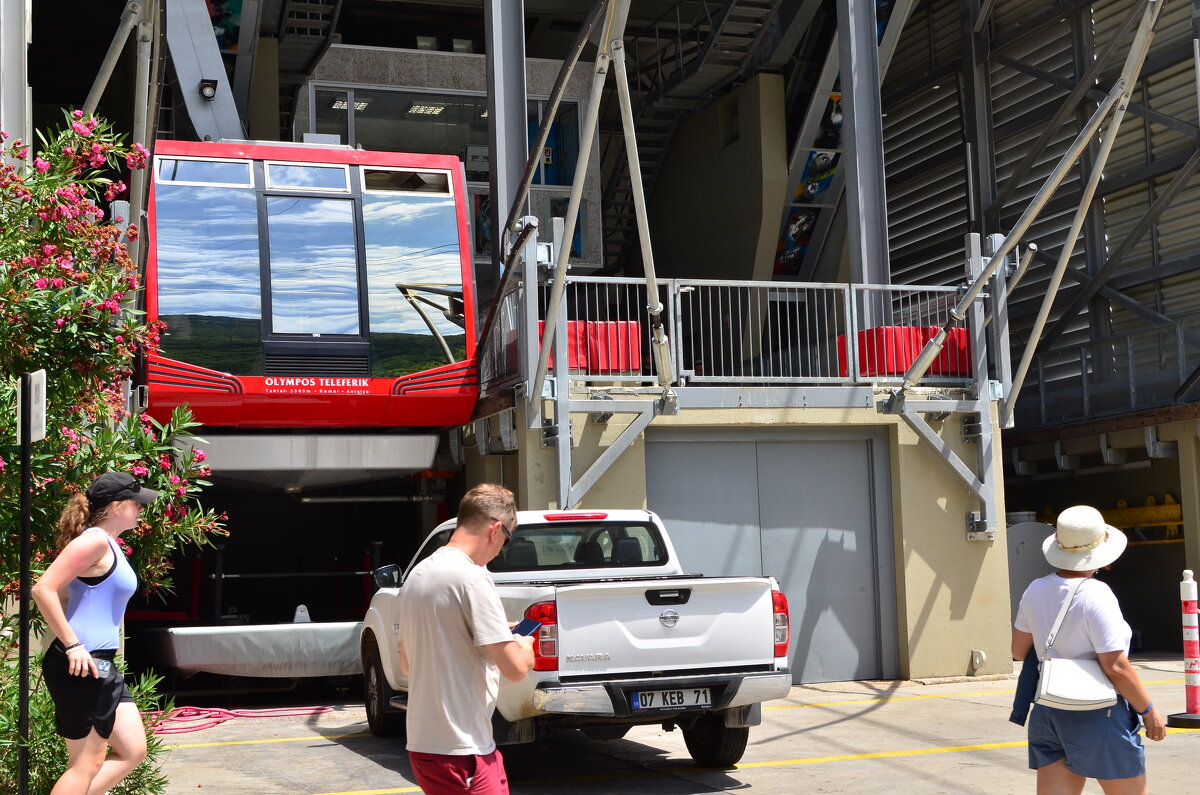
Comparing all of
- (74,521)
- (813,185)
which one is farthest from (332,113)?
(74,521)

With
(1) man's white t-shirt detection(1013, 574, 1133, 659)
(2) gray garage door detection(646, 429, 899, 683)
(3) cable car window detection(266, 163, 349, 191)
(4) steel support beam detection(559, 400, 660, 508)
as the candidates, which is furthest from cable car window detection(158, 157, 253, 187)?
(1) man's white t-shirt detection(1013, 574, 1133, 659)

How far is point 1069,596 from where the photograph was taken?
17.9 ft

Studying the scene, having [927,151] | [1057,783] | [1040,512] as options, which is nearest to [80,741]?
[1057,783]

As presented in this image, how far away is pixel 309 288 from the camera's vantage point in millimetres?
14945

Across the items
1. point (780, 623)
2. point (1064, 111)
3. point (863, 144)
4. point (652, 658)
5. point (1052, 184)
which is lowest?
point (652, 658)

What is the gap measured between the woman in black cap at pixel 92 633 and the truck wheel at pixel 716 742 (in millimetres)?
4252

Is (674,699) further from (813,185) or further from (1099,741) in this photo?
(813,185)

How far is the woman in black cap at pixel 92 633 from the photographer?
224 inches

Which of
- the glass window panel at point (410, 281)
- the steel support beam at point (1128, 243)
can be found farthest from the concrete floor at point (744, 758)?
the steel support beam at point (1128, 243)

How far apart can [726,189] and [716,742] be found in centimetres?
1622

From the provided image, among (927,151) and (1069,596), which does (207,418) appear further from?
(927,151)

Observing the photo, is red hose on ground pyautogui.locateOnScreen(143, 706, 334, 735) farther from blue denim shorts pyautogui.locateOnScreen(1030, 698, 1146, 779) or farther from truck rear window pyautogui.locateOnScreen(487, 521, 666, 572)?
blue denim shorts pyautogui.locateOnScreen(1030, 698, 1146, 779)

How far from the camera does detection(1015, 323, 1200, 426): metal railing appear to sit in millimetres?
19016

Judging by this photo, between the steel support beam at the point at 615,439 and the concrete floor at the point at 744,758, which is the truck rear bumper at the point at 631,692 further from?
the steel support beam at the point at 615,439
